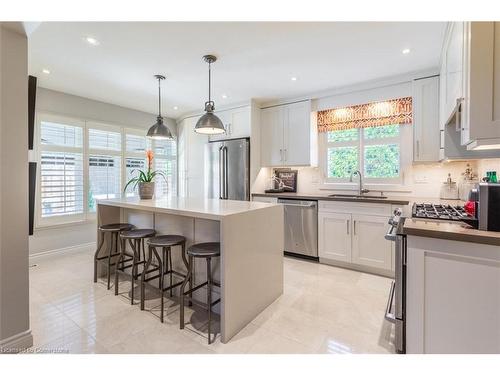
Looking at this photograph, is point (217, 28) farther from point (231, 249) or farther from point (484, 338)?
point (484, 338)

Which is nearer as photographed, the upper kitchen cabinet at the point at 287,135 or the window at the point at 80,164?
the window at the point at 80,164

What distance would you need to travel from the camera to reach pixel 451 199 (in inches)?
118

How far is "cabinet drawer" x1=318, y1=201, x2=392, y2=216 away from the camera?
2.96m

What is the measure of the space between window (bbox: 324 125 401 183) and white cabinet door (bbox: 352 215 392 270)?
0.82 meters

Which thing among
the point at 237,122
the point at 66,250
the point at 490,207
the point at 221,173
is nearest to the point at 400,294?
the point at 490,207

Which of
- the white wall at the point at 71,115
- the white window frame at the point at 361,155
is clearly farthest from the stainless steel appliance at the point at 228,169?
the white wall at the point at 71,115

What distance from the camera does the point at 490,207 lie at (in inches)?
50.9

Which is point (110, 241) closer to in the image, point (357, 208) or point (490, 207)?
point (357, 208)

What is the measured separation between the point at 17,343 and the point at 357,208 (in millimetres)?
3386

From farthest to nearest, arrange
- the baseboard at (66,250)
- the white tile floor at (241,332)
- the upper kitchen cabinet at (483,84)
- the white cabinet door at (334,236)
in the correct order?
the baseboard at (66,250) → the white cabinet door at (334,236) → the white tile floor at (241,332) → the upper kitchen cabinet at (483,84)

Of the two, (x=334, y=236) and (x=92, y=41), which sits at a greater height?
(x=92, y=41)

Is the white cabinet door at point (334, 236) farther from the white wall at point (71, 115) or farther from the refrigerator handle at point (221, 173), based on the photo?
the white wall at point (71, 115)

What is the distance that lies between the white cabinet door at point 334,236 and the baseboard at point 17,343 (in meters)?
3.07

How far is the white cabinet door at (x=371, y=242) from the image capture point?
9.76 feet
